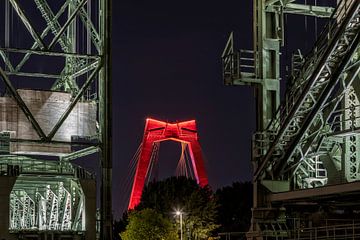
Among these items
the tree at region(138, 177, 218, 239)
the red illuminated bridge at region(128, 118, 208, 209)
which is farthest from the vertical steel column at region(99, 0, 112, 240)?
the red illuminated bridge at region(128, 118, 208, 209)

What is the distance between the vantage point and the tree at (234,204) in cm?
11650

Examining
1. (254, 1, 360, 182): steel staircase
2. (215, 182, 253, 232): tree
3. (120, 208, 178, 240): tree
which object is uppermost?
(254, 1, 360, 182): steel staircase

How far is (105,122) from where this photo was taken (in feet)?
185

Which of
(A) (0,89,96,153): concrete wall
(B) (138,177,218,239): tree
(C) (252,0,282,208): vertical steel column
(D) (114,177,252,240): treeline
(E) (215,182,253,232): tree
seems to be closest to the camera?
(C) (252,0,282,208): vertical steel column

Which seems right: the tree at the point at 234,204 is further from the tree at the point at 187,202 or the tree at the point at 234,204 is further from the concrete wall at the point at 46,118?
the concrete wall at the point at 46,118

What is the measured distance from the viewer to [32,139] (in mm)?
55812

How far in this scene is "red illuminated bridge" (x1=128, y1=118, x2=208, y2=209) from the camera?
123000mm

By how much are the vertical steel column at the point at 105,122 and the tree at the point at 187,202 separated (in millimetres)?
38557

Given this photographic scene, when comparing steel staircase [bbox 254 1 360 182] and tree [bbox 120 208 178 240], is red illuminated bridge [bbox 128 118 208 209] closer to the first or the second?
tree [bbox 120 208 178 240]

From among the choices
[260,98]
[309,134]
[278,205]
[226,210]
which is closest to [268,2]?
[260,98]

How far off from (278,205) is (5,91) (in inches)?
817

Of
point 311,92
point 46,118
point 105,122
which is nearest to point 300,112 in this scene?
point 311,92

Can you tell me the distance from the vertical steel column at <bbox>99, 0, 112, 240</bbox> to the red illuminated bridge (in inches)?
2509

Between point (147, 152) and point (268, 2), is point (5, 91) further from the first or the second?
point (147, 152)
